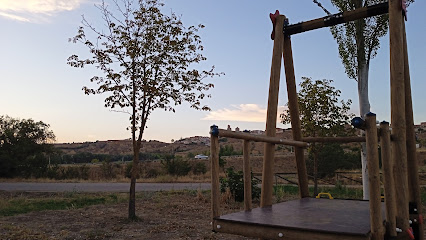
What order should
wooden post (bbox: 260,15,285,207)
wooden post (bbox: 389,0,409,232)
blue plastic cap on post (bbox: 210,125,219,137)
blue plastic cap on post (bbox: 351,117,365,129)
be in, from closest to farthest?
blue plastic cap on post (bbox: 351,117,365,129) → wooden post (bbox: 389,0,409,232) → blue plastic cap on post (bbox: 210,125,219,137) → wooden post (bbox: 260,15,285,207)

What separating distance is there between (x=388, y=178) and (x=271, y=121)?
62.6 inches

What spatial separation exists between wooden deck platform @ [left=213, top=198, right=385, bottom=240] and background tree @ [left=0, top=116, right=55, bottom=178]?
29268 millimetres

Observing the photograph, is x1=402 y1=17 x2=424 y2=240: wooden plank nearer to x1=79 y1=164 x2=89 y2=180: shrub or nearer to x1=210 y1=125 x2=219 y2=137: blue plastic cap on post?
x1=210 y1=125 x2=219 y2=137: blue plastic cap on post

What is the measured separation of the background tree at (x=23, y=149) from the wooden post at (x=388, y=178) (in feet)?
99.5

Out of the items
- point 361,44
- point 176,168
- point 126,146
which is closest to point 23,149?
point 176,168

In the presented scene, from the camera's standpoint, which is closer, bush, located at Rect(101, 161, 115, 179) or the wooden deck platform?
the wooden deck platform

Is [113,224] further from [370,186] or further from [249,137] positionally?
[370,186]

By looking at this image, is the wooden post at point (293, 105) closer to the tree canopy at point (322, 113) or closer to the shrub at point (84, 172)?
the tree canopy at point (322, 113)

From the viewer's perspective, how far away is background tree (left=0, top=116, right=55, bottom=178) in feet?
95.9

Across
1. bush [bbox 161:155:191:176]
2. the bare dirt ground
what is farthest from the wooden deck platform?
bush [bbox 161:155:191:176]

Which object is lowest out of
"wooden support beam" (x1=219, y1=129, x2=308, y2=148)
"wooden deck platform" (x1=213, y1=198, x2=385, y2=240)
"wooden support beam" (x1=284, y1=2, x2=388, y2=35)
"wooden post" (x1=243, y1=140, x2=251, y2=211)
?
"wooden deck platform" (x1=213, y1=198, x2=385, y2=240)

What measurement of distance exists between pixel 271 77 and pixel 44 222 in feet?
22.0

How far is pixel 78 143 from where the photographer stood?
299ft

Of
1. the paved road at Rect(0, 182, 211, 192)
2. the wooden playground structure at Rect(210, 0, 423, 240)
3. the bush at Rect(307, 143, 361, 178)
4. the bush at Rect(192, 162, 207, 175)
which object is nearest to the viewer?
the wooden playground structure at Rect(210, 0, 423, 240)
